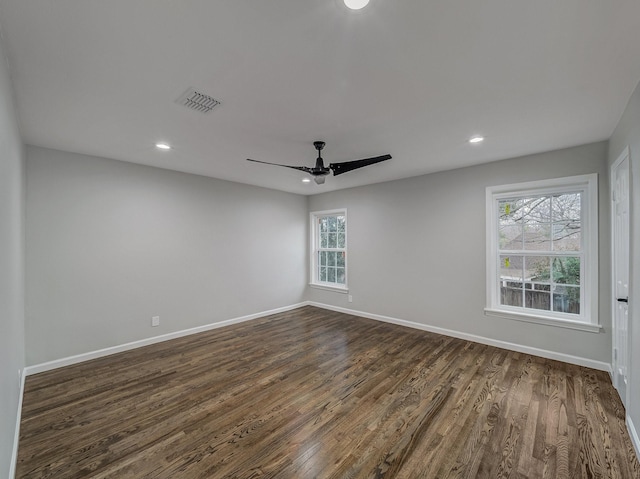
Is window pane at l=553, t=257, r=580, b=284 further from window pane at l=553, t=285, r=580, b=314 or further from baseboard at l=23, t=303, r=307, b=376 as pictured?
baseboard at l=23, t=303, r=307, b=376

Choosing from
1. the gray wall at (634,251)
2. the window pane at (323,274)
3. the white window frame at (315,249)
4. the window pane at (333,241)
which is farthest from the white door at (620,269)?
the window pane at (323,274)

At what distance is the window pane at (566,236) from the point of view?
336 cm

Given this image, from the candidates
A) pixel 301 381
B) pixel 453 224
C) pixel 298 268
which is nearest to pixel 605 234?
pixel 453 224

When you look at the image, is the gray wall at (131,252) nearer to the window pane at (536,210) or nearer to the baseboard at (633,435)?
the window pane at (536,210)

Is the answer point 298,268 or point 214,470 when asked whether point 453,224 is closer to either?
point 298,268

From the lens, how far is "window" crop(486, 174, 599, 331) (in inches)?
128

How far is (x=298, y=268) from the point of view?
617cm

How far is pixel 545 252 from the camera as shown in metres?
3.53

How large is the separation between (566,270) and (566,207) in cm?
79

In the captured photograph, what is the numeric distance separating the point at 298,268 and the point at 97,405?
13.4 feet

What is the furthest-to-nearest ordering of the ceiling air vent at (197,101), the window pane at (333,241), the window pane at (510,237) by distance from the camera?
the window pane at (333,241) < the window pane at (510,237) < the ceiling air vent at (197,101)

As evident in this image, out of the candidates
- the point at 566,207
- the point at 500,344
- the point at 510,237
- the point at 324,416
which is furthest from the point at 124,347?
the point at 566,207

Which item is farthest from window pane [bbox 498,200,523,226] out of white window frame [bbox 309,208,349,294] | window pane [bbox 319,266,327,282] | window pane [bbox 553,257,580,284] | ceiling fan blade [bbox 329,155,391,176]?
window pane [bbox 319,266,327,282]

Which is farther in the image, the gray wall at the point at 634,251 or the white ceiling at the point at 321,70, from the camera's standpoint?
the gray wall at the point at 634,251
